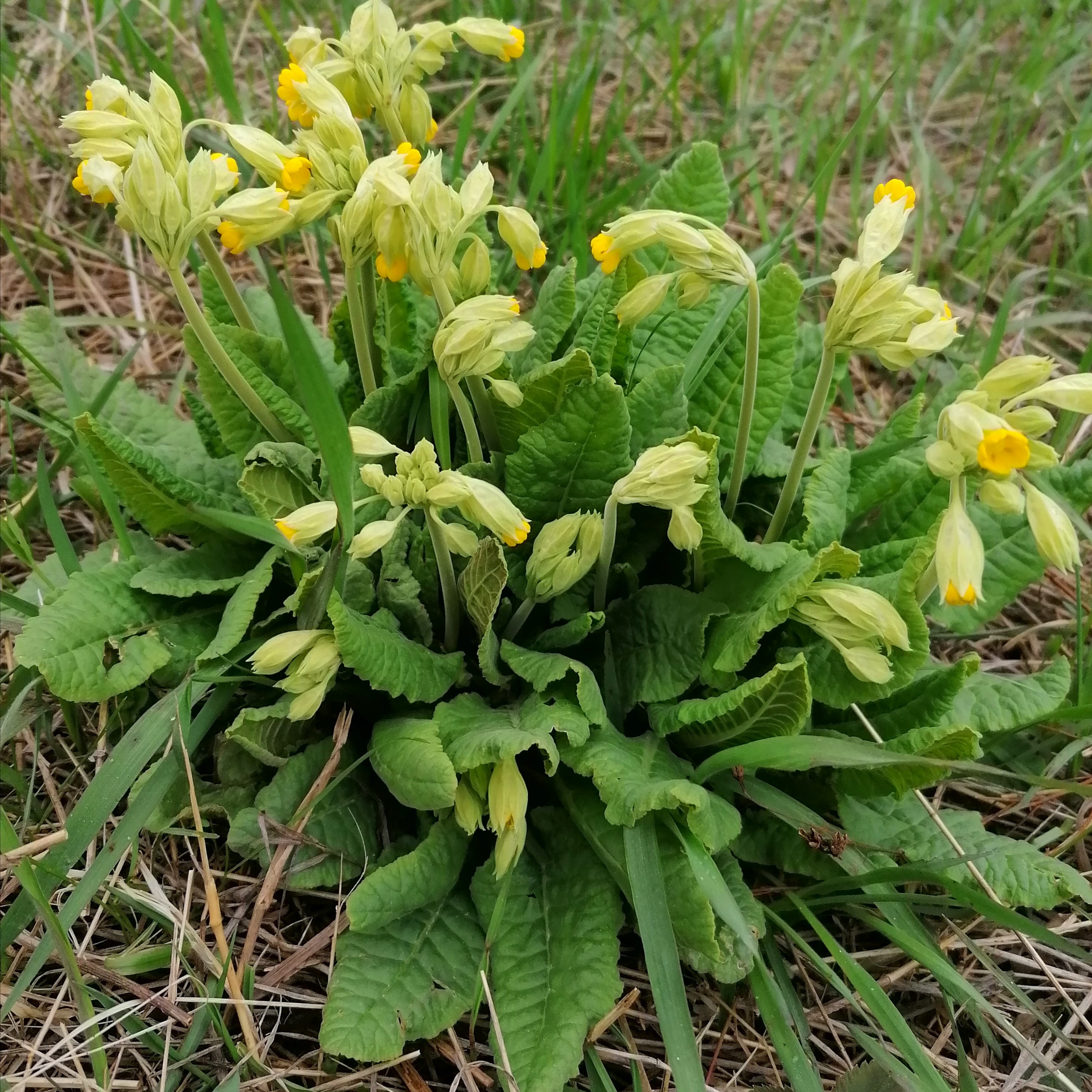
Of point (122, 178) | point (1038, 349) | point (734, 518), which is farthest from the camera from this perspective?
point (1038, 349)

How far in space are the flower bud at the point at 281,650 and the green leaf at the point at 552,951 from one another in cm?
52

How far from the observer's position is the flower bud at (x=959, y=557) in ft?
4.90

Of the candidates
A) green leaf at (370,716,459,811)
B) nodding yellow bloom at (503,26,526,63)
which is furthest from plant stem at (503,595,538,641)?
nodding yellow bloom at (503,26,526,63)

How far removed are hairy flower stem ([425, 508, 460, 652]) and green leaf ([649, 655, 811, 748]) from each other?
41 centimetres

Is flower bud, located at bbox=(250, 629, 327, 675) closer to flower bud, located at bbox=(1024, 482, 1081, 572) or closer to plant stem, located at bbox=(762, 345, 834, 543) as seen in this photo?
plant stem, located at bbox=(762, 345, 834, 543)

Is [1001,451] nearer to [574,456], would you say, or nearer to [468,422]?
[574,456]

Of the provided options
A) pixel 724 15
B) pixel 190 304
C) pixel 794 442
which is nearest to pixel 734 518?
pixel 794 442

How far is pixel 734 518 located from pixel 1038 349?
156cm

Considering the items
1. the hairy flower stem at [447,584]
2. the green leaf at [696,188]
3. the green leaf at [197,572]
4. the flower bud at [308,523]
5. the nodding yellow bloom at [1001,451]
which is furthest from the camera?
the green leaf at [696,188]

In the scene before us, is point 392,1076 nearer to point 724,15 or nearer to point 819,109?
point 819,109

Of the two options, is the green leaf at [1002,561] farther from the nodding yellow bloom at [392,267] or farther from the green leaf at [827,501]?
the nodding yellow bloom at [392,267]

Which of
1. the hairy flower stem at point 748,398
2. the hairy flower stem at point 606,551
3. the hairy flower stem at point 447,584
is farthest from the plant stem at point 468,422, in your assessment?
the hairy flower stem at point 748,398

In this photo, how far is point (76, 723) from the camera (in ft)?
6.50

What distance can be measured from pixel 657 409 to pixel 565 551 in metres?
0.35
